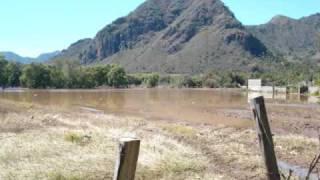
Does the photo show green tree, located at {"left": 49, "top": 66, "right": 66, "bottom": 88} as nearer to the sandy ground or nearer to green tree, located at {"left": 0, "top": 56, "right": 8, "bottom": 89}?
green tree, located at {"left": 0, "top": 56, "right": 8, "bottom": 89}

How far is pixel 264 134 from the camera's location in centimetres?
657

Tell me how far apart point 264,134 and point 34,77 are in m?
157

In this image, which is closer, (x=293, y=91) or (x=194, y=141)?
(x=194, y=141)

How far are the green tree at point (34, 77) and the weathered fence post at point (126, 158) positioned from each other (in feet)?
510

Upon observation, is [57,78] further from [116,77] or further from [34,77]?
[116,77]

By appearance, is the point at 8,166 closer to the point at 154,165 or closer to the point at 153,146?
the point at 154,165

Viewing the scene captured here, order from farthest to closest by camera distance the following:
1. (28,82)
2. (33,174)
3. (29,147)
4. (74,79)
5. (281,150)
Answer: (74,79), (28,82), (281,150), (29,147), (33,174)

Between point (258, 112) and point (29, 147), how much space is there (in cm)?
1273

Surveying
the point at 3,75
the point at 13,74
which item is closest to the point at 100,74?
the point at 13,74

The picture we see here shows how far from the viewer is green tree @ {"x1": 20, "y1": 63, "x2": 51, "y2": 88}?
156375mm

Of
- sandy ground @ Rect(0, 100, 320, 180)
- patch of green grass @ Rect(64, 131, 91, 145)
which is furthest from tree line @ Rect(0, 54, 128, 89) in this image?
sandy ground @ Rect(0, 100, 320, 180)

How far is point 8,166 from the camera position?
1399 cm

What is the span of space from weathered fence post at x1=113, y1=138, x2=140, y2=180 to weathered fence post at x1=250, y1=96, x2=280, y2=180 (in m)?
1.78

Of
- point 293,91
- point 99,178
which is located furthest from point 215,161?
point 293,91
